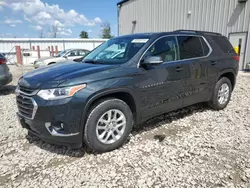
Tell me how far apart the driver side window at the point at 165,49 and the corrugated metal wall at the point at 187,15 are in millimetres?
8332

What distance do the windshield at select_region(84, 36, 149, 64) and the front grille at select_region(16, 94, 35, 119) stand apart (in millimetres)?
1238

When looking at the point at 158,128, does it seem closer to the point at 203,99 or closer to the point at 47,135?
the point at 203,99

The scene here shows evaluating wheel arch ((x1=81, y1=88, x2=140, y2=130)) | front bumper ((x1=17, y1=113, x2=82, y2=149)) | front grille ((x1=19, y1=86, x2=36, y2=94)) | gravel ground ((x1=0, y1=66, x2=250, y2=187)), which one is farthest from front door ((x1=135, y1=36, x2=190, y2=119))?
front grille ((x1=19, y1=86, x2=36, y2=94))

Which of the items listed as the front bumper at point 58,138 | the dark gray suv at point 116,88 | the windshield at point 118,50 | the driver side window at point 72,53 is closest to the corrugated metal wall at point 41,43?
the driver side window at point 72,53

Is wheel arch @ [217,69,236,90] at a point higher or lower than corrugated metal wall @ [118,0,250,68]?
lower

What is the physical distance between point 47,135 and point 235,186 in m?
2.38

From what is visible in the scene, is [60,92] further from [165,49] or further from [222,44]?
[222,44]

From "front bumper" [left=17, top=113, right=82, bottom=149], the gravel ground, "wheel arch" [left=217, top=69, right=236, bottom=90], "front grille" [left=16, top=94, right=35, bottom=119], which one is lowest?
the gravel ground

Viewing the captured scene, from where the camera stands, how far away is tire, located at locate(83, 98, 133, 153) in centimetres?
270

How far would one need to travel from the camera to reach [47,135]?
264 centimetres

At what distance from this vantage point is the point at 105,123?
2.86 m

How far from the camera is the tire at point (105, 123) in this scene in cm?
270

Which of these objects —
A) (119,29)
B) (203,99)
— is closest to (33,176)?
(203,99)

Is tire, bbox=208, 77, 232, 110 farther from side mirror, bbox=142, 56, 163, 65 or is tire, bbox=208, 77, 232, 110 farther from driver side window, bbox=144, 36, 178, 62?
side mirror, bbox=142, 56, 163, 65
